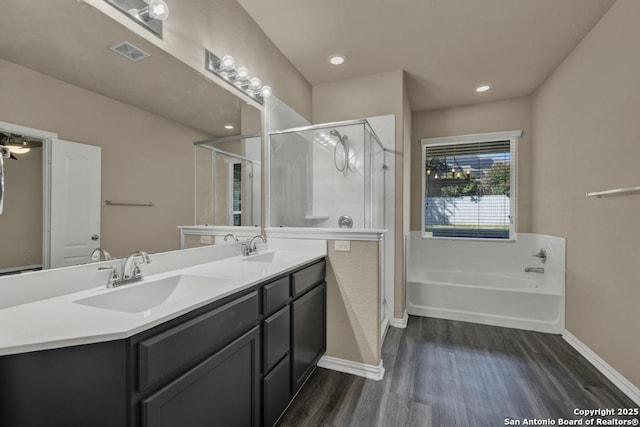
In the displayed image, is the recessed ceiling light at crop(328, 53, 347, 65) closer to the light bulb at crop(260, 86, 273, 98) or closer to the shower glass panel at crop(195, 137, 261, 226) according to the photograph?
the light bulb at crop(260, 86, 273, 98)

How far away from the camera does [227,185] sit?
1961 millimetres

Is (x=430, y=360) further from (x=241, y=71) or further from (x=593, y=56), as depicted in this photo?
(x=593, y=56)

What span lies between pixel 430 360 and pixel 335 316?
2.88ft

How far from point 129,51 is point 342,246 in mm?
1647

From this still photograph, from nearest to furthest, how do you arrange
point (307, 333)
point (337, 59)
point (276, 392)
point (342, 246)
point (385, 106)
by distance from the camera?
point (276, 392) < point (307, 333) < point (342, 246) < point (337, 59) < point (385, 106)

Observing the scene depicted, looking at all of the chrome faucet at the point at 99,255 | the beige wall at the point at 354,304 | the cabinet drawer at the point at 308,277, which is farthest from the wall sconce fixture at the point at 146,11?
the beige wall at the point at 354,304

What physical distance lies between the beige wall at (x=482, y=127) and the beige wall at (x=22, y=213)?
3.82 m

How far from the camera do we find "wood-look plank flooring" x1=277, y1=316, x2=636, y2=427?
5.28 feet

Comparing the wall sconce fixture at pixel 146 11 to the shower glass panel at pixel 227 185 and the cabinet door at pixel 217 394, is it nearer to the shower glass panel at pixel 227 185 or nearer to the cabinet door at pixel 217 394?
the shower glass panel at pixel 227 185

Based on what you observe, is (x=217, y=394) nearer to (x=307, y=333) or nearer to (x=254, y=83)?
(x=307, y=333)

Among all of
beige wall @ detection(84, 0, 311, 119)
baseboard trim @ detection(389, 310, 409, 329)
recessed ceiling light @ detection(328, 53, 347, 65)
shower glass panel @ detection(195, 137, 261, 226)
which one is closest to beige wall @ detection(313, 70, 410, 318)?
baseboard trim @ detection(389, 310, 409, 329)

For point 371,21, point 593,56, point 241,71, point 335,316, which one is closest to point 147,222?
point 241,71

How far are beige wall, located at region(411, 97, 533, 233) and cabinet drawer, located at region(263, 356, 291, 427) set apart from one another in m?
3.04

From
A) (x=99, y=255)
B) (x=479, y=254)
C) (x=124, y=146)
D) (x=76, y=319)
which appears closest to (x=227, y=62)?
(x=124, y=146)
